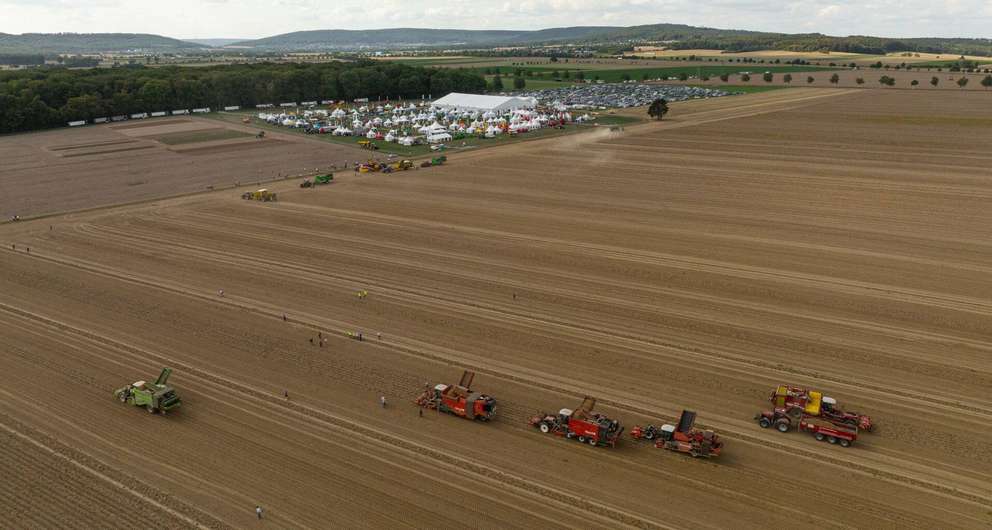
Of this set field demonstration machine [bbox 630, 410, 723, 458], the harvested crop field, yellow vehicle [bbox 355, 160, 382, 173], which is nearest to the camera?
the harvested crop field

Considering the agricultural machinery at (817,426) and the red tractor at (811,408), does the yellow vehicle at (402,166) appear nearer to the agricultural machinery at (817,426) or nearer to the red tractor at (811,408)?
the red tractor at (811,408)

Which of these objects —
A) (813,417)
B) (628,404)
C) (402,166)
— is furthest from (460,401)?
(402,166)

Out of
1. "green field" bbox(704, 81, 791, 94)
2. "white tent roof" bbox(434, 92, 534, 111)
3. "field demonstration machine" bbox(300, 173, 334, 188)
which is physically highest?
"green field" bbox(704, 81, 791, 94)

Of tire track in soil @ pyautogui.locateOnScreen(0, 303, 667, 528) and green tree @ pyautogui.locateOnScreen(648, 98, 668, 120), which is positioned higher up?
green tree @ pyautogui.locateOnScreen(648, 98, 668, 120)

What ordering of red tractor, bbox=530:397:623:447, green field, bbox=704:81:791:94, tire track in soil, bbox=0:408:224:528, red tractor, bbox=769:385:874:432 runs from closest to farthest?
1. tire track in soil, bbox=0:408:224:528
2. red tractor, bbox=530:397:623:447
3. red tractor, bbox=769:385:874:432
4. green field, bbox=704:81:791:94

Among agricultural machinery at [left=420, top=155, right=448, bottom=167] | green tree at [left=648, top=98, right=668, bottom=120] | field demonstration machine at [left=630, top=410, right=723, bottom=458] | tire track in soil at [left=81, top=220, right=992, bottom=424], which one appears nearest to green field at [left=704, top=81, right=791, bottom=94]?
green tree at [left=648, top=98, right=668, bottom=120]

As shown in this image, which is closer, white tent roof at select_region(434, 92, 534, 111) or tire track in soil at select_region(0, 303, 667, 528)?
tire track in soil at select_region(0, 303, 667, 528)

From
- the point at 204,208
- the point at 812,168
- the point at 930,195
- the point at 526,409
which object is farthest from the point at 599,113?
the point at 526,409

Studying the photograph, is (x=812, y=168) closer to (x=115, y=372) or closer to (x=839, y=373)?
(x=839, y=373)

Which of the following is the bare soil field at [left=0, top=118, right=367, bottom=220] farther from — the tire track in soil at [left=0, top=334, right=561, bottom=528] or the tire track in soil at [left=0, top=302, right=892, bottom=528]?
the tire track in soil at [left=0, top=302, right=892, bottom=528]
